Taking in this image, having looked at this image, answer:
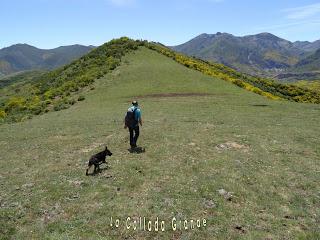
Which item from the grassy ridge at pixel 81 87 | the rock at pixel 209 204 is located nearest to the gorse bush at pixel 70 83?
the grassy ridge at pixel 81 87

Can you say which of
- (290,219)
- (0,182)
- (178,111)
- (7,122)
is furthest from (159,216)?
(7,122)

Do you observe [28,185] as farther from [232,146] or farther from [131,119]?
[232,146]

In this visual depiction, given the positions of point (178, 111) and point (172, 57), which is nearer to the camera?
point (178, 111)

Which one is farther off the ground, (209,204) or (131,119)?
(131,119)

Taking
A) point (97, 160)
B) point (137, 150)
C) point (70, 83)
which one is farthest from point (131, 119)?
point (70, 83)

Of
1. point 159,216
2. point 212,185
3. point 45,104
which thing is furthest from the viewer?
point 45,104

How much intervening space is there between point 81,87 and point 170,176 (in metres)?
48.2

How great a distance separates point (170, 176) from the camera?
21.2 metres

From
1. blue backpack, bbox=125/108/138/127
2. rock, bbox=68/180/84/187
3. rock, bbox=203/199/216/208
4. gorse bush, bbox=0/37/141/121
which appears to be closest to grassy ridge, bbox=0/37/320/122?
gorse bush, bbox=0/37/141/121

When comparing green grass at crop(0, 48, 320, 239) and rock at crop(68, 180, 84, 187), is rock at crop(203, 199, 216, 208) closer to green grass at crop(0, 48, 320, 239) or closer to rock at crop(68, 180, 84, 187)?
green grass at crop(0, 48, 320, 239)

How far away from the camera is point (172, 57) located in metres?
93.8

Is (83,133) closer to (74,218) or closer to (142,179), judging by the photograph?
(142,179)

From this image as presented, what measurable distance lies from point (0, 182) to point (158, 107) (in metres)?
26.4

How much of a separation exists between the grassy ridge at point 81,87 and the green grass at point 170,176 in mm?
16532
